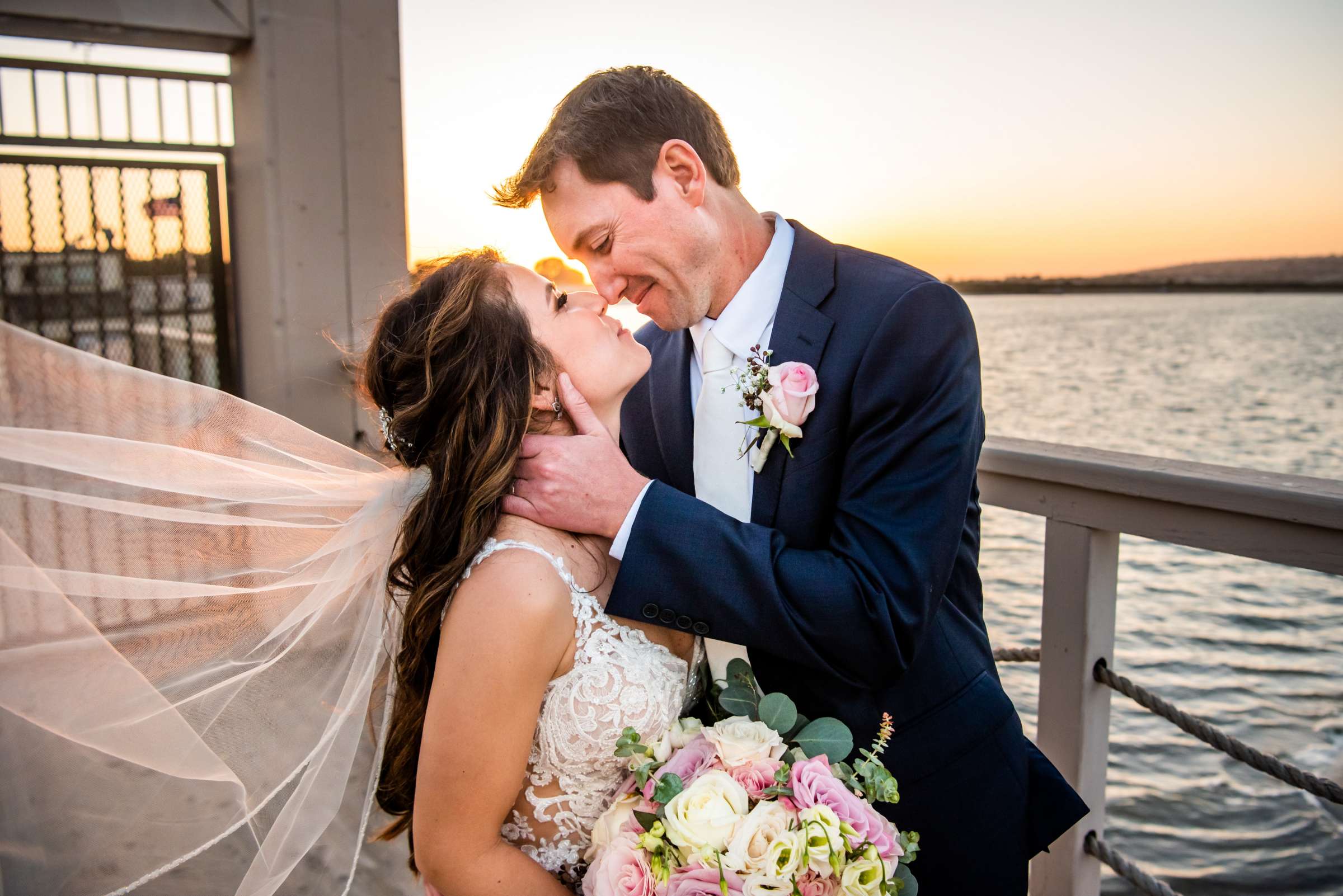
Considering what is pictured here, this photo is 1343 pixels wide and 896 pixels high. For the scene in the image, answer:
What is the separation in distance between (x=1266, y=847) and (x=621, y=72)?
616 cm

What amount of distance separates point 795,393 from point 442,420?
616 mm

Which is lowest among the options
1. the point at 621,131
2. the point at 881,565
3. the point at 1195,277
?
the point at 881,565

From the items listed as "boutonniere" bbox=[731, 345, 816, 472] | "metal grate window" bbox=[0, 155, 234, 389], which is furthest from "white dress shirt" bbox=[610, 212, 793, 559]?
"metal grate window" bbox=[0, 155, 234, 389]

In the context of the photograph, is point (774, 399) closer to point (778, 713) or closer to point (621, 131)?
point (778, 713)

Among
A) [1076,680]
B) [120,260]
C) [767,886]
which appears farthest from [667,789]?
[120,260]

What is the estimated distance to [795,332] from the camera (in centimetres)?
169

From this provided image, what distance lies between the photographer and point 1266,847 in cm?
554

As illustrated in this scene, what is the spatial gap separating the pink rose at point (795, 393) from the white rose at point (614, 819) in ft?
2.22

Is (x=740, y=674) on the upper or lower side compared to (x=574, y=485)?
lower

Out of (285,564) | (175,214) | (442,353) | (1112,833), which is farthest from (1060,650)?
(1112,833)

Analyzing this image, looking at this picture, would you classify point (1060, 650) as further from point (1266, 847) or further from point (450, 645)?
point (1266, 847)

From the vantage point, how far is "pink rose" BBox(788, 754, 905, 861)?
1253 mm

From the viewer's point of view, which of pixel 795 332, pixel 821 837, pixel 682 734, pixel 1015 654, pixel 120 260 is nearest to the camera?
pixel 821 837

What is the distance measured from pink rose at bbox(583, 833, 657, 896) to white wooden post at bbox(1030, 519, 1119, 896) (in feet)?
3.47
